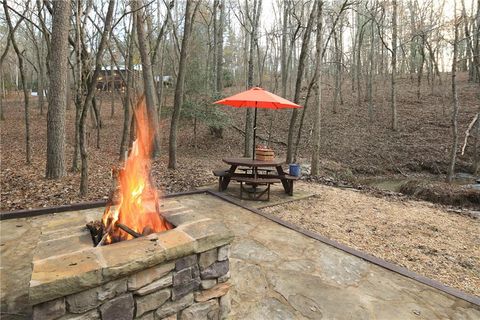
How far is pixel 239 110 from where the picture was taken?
17.7 meters

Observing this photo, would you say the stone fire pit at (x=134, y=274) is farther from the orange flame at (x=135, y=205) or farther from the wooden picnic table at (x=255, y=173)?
the wooden picnic table at (x=255, y=173)

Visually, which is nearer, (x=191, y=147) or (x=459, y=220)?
(x=459, y=220)

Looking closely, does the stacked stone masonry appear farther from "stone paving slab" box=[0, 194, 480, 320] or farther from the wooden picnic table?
the wooden picnic table

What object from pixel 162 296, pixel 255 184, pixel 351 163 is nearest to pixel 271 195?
pixel 255 184

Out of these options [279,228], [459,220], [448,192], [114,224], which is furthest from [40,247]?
[448,192]

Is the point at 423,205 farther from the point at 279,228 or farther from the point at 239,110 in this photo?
the point at 239,110

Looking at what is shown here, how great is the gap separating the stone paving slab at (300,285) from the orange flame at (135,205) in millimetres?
339

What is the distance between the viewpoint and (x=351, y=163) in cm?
1192

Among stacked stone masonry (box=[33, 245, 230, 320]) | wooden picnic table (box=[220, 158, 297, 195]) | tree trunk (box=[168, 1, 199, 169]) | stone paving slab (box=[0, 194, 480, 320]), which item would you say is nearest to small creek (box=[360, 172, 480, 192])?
wooden picnic table (box=[220, 158, 297, 195])

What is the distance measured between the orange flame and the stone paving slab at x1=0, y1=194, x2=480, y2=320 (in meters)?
0.34

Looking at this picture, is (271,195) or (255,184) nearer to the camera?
(255,184)

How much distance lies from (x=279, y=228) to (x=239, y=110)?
13.9m

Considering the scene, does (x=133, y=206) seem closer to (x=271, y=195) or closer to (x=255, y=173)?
(x=255, y=173)

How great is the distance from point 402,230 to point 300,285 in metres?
2.65
